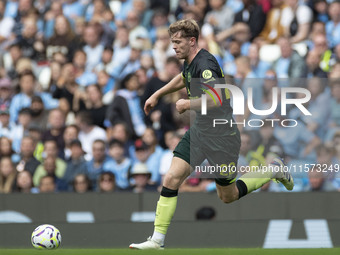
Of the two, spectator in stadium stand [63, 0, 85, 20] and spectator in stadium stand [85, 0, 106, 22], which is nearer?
spectator in stadium stand [85, 0, 106, 22]

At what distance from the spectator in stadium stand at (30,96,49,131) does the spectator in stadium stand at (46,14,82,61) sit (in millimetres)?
1465

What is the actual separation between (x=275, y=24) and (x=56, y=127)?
416 cm

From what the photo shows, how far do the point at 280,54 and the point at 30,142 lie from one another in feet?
13.9

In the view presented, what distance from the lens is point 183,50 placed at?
8000mm

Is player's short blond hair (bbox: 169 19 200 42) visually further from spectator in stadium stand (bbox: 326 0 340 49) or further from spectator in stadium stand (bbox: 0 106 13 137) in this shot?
spectator in stadium stand (bbox: 0 106 13 137)

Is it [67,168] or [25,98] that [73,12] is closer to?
[25,98]

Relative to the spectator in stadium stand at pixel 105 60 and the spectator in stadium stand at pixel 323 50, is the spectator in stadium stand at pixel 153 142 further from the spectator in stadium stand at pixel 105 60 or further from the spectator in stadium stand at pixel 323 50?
the spectator in stadium stand at pixel 323 50

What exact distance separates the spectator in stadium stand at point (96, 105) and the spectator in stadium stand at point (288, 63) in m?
2.85

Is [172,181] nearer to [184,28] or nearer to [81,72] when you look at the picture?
[184,28]

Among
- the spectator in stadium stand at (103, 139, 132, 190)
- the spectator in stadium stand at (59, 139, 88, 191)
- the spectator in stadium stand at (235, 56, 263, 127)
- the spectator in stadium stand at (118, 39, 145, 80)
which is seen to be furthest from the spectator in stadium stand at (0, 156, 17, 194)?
the spectator in stadium stand at (235, 56, 263, 127)

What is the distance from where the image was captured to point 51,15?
14.8m

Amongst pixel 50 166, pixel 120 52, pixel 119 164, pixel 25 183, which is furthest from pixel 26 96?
pixel 119 164

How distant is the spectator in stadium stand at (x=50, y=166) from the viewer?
460 inches

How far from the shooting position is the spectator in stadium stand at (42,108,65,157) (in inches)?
487
